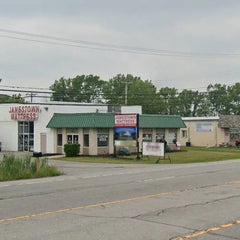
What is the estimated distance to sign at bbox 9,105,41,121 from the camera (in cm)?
5103

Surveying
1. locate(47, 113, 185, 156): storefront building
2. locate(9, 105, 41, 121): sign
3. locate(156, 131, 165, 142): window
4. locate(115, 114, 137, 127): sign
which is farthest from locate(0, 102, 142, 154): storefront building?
locate(156, 131, 165, 142): window

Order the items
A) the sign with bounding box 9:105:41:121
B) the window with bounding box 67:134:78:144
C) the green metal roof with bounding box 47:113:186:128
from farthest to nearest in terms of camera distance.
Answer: the sign with bounding box 9:105:41:121, the window with bounding box 67:134:78:144, the green metal roof with bounding box 47:113:186:128

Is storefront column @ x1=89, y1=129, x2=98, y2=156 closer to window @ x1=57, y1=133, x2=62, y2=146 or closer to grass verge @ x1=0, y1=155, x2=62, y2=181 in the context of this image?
window @ x1=57, y1=133, x2=62, y2=146

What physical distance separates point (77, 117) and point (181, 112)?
80051mm

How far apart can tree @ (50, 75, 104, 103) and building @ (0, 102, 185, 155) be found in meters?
54.0

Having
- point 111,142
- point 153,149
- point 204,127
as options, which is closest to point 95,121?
point 111,142

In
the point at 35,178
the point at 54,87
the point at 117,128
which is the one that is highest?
the point at 54,87

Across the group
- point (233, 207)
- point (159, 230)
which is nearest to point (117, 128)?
point (233, 207)

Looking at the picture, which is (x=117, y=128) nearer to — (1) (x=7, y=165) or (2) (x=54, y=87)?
(1) (x=7, y=165)

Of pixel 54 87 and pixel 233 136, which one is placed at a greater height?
pixel 54 87

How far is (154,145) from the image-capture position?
36281mm

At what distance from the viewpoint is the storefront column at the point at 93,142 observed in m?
45.4

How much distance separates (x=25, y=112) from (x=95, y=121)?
1049cm

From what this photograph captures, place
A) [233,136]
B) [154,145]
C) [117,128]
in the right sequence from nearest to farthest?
[154,145]
[117,128]
[233,136]
